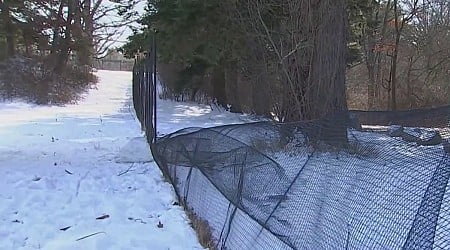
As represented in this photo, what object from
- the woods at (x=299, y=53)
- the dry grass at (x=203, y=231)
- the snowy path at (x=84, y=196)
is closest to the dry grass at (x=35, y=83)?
the woods at (x=299, y=53)

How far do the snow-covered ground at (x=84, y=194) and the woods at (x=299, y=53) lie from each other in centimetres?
235

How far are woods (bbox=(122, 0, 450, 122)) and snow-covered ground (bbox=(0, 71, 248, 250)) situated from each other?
2346mm

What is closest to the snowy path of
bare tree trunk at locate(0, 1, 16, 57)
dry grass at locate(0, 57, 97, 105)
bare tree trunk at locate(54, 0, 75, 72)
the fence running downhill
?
the fence running downhill

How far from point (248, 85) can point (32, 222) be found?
34.5ft

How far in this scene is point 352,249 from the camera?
288 cm

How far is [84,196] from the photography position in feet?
18.8

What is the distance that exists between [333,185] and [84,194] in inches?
124

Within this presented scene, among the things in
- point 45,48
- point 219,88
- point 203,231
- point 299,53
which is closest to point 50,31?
point 45,48

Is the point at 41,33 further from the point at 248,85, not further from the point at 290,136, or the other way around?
the point at 290,136

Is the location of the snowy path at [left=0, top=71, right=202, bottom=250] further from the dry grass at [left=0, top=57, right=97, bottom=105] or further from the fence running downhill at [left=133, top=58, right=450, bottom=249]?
the dry grass at [left=0, top=57, right=97, bottom=105]

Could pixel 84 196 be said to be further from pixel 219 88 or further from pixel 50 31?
pixel 50 31

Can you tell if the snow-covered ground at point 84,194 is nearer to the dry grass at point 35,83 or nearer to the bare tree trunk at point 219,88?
the bare tree trunk at point 219,88

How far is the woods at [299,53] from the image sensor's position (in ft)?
28.9

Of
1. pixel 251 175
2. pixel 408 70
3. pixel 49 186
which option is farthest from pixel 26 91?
pixel 251 175
